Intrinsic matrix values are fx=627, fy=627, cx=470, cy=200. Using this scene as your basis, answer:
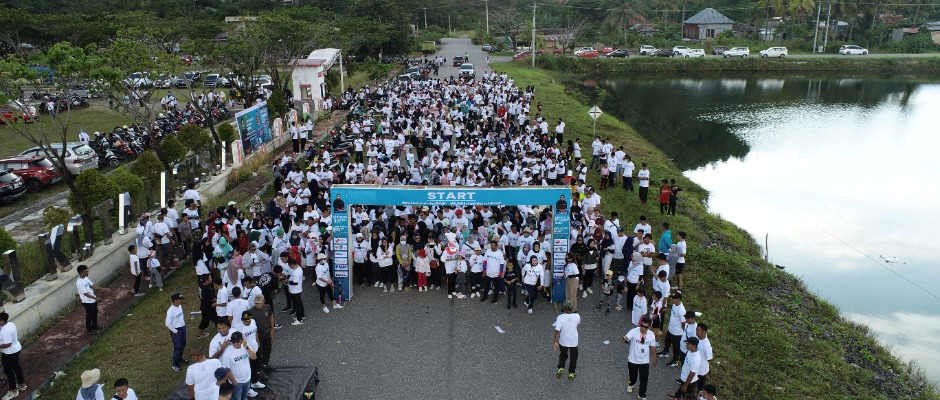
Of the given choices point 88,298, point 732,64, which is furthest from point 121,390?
point 732,64

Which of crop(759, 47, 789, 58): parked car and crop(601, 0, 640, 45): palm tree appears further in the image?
crop(601, 0, 640, 45): palm tree

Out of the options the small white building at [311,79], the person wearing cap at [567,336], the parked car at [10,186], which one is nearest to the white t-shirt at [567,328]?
the person wearing cap at [567,336]

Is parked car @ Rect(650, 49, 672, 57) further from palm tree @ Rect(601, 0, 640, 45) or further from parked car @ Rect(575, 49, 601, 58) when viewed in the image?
palm tree @ Rect(601, 0, 640, 45)

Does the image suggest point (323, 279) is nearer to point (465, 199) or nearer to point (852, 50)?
point (465, 199)

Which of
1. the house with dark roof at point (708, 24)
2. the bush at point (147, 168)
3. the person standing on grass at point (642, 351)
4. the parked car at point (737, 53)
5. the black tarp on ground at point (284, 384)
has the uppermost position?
the house with dark roof at point (708, 24)

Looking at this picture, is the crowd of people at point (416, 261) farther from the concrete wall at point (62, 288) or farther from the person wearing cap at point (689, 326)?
the concrete wall at point (62, 288)

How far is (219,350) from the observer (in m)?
8.36

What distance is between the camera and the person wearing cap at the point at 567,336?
9234 millimetres

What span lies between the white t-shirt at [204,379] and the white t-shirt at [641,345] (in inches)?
220

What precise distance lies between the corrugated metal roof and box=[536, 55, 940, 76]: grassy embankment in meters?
16.9

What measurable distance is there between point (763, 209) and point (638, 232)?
1194 centimetres

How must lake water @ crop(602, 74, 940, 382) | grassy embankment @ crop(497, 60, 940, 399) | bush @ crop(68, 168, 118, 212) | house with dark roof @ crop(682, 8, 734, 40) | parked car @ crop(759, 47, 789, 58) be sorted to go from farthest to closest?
house with dark roof @ crop(682, 8, 734, 40) < parked car @ crop(759, 47, 789, 58) < lake water @ crop(602, 74, 940, 382) < bush @ crop(68, 168, 118, 212) < grassy embankment @ crop(497, 60, 940, 399)

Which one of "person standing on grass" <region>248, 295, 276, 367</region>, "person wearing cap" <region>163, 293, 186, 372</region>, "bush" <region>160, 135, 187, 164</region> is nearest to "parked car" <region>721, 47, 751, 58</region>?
"bush" <region>160, 135, 187, 164</region>

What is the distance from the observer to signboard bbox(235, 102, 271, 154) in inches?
883
